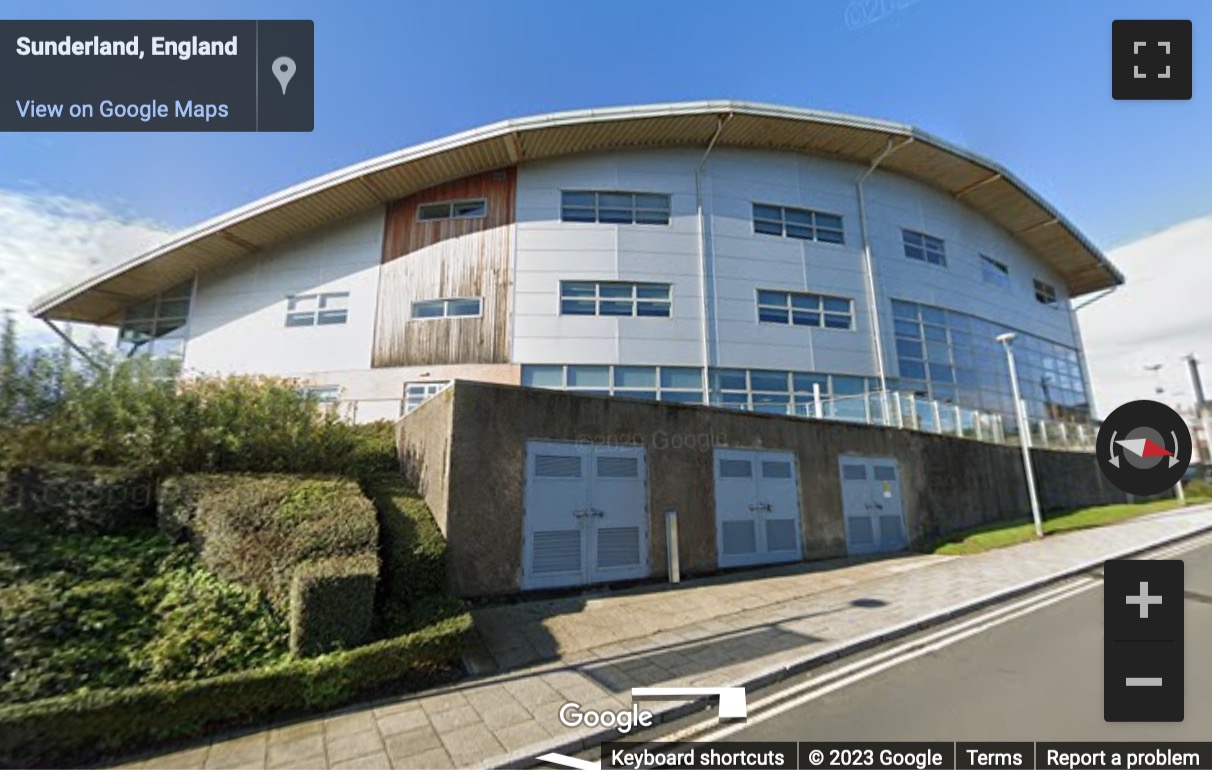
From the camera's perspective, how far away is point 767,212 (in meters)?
20.8

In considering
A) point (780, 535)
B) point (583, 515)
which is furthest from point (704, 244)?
point (583, 515)

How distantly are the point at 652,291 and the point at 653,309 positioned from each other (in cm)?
72

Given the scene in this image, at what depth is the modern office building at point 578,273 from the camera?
59.4 ft

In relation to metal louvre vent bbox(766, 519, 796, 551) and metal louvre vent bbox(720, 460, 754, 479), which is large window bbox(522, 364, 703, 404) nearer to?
metal louvre vent bbox(720, 460, 754, 479)

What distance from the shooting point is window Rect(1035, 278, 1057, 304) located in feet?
98.2

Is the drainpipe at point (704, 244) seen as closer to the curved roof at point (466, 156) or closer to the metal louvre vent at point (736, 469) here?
the curved roof at point (466, 156)

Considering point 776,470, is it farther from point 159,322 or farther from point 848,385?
point 159,322

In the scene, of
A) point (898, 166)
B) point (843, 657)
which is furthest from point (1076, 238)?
point (843, 657)

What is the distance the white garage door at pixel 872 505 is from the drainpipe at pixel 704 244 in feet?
19.7

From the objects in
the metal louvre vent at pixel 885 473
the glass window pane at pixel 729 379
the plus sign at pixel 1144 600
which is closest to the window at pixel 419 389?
the glass window pane at pixel 729 379

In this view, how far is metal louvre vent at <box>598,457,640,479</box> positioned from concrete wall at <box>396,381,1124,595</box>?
0.32 m

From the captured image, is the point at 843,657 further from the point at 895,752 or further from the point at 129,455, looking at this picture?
the point at 129,455

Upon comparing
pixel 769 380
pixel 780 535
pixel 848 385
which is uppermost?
pixel 769 380

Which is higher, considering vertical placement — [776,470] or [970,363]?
[970,363]
